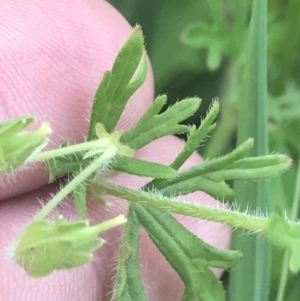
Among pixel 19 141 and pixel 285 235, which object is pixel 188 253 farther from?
pixel 19 141

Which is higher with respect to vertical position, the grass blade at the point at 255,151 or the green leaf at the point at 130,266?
the grass blade at the point at 255,151

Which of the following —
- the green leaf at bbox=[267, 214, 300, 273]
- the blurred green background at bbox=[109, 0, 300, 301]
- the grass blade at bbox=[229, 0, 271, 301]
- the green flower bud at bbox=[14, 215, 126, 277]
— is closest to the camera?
the green flower bud at bbox=[14, 215, 126, 277]

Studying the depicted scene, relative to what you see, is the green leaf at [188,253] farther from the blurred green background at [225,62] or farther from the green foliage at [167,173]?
the blurred green background at [225,62]

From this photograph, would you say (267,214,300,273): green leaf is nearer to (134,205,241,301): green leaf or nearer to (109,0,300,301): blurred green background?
(134,205,241,301): green leaf

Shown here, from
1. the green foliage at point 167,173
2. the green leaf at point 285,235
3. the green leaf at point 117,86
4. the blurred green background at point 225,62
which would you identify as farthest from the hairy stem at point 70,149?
the blurred green background at point 225,62

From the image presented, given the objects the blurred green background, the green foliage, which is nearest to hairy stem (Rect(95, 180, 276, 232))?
the green foliage
